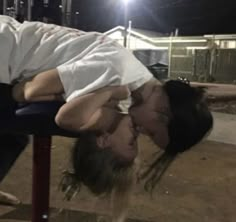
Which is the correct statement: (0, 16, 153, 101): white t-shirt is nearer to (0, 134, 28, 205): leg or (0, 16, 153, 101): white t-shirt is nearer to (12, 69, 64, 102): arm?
(12, 69, 64, 102): arm

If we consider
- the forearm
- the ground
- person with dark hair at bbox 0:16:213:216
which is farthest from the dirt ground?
the forearm

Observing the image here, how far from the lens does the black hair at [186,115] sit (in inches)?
30.7

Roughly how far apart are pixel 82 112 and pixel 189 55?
536 cm

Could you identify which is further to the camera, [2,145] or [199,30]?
[199,30]

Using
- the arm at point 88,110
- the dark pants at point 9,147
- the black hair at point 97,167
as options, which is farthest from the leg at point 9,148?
the arm at point 88,110

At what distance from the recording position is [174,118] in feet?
2.57

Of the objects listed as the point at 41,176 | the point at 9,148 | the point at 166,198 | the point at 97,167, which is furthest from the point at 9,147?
the point at 166,198

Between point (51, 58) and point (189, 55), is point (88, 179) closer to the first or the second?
point (51, 58)

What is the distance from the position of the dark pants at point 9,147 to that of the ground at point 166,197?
273 millimetres

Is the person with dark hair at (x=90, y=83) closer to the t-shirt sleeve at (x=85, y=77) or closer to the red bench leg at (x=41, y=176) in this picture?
the t-shirt sleeve at (x=85, y=77)

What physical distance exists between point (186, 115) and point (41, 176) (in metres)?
0.49

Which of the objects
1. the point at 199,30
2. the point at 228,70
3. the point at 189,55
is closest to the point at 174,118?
the point at 228,70

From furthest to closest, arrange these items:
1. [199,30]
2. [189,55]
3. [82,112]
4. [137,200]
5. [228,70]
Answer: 1. [199,30]
2. [189,55]
3. [228,70]
4. [137,200]
5. [82,112]

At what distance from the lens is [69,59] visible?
72 centimetres
